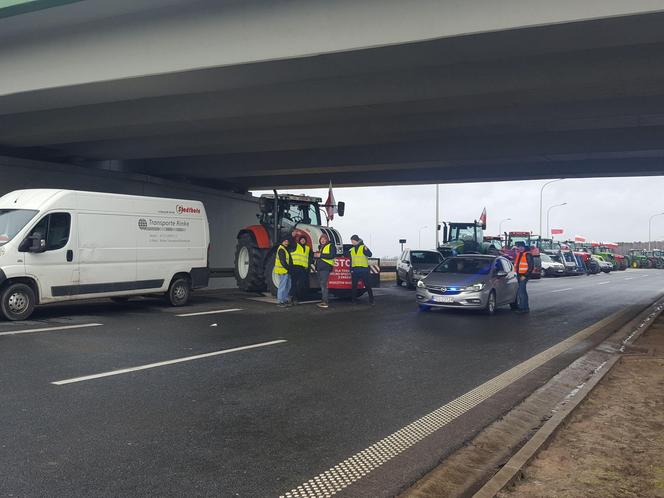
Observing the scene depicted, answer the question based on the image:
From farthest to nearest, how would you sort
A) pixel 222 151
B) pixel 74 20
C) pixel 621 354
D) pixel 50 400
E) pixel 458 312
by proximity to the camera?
1. pixel 222 151
2. pixel 458 312
3. pixel 74 20
4. pixel 621 354
5. pixel 50 400

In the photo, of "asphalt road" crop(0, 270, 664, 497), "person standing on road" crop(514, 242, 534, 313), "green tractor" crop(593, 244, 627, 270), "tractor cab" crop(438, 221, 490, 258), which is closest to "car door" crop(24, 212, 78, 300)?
"asphalt road" crop(0, 270, 664, 497)

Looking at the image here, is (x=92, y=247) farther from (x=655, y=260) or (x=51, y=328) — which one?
(x=655, y=260)

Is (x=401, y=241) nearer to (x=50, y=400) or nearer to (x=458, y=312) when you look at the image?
(x=458, y=312)

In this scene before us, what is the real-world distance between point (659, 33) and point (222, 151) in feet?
47.9

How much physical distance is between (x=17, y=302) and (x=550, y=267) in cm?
3442

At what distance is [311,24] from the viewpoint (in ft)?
34.6

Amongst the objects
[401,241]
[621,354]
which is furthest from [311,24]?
[401,241]

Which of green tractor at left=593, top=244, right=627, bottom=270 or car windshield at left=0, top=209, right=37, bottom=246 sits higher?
car windshield at left=0, top=209, right=37, bottom=246

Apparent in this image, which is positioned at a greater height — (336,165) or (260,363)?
(336,165)

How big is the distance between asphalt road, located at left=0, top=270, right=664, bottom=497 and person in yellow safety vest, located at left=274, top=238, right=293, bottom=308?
233 cm

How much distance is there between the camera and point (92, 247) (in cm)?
1207

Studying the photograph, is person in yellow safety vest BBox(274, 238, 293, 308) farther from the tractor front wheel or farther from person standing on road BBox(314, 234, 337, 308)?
the tractor front wheel

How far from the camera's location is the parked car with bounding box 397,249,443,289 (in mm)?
22734

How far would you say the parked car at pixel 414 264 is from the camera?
22734 mm
